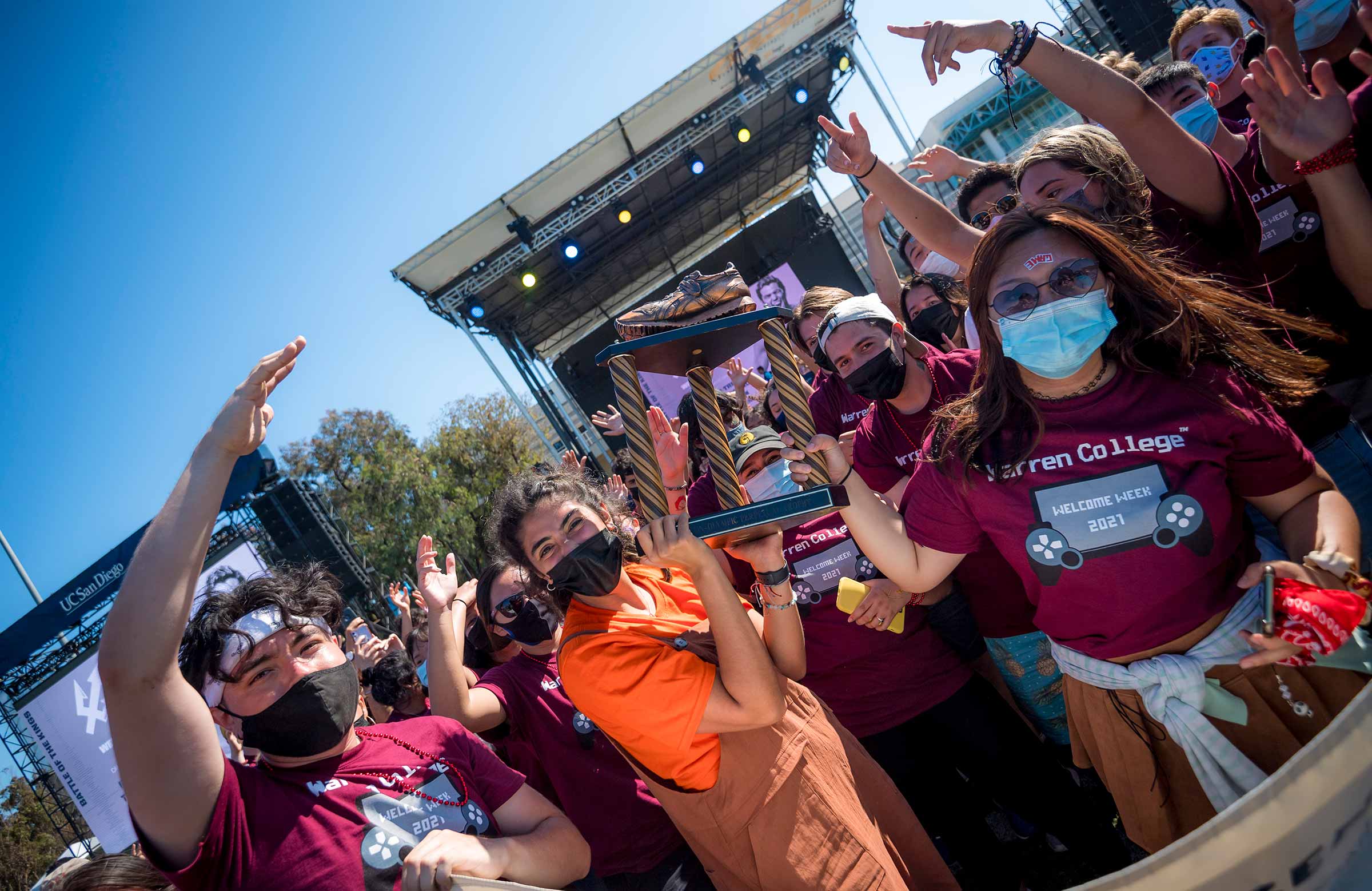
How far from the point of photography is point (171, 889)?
6.48ft

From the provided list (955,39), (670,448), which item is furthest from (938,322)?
(670,448)

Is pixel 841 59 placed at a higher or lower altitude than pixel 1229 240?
higher

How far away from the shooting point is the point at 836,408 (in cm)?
329

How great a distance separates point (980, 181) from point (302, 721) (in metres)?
3.77

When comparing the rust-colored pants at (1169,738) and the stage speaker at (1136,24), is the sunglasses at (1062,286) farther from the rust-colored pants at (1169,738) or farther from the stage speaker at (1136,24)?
the stage speaker at (1136,24)

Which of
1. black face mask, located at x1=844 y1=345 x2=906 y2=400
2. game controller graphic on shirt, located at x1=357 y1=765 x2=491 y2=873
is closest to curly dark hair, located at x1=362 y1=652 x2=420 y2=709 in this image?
game controller graphic on shirt, located at x1=357 y1=765 x2=491 y2=873

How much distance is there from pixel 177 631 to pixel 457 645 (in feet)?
5.36

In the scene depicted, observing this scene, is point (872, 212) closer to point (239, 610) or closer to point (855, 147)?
point (855, 147)

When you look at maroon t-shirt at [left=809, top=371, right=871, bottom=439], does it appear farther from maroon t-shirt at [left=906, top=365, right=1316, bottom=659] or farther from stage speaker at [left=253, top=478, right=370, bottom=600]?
stage speaker at [left=253, top=478, right=370, bottom=600]

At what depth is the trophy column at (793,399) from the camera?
197 cm

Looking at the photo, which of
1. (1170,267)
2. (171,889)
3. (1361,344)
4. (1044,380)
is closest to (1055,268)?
(1044,380)

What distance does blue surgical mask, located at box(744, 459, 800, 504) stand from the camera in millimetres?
2375

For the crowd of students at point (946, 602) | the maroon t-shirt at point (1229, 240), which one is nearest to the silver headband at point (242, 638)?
the crowd of students at point (946, 602)

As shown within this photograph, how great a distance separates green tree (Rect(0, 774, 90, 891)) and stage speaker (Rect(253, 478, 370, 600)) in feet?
24.7
